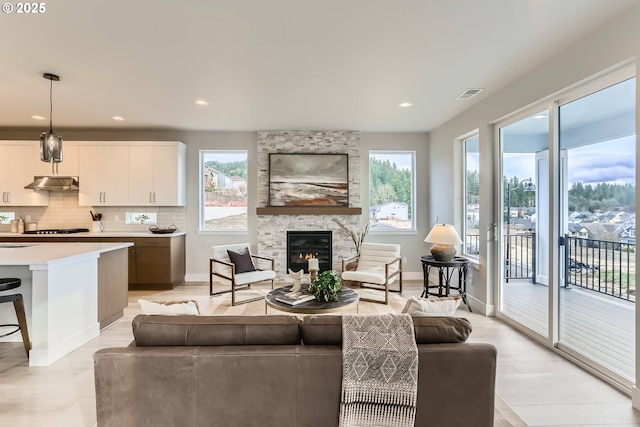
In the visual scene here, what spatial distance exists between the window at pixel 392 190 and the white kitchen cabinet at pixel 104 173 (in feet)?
14.3

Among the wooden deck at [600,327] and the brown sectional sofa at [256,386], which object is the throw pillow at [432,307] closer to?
the brown sectional sofa at [256,386]

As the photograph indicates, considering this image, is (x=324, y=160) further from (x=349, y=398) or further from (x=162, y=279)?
(x=349, y=398)

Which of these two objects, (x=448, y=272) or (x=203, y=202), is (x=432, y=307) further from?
(x=203, y=202)

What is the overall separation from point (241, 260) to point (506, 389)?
11.7 feet

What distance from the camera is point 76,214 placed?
5992 mm

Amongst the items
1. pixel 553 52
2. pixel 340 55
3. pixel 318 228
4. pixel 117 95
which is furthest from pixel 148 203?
pixel 553 52

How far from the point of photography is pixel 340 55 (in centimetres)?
303

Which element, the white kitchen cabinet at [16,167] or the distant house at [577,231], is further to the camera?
the white kitchen cabinet at [16,167]

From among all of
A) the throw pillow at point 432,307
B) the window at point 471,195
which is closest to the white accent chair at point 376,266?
the window at point 471,195

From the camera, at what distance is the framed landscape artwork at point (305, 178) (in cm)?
603

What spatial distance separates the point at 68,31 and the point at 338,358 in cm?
307

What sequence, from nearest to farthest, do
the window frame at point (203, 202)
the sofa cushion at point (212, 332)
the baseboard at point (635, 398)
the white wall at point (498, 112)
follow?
the sofa cushion at point (212, 332)
the baseboard at point (635, 398)
the white wall at point (498, 112)
the window frame at point (203, 202)

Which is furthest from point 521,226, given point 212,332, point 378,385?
point 212,332

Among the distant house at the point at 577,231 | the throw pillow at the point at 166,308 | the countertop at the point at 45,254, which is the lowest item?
the throw pillow at the point at 166,308
